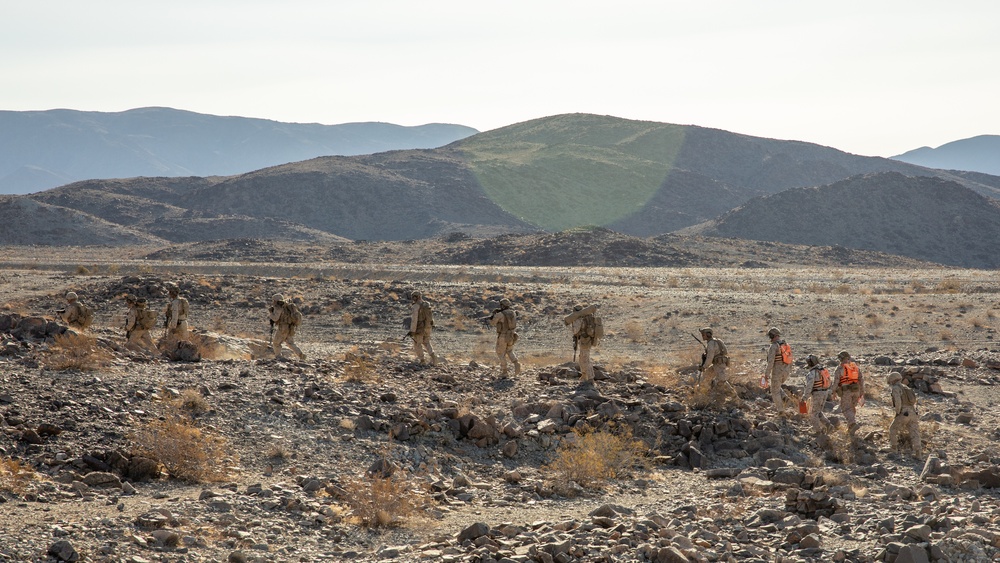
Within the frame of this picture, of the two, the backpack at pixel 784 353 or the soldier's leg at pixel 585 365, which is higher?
the backpack at pixel 784 353

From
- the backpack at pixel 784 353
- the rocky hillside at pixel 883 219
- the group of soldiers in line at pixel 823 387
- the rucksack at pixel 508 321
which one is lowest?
the group of soldiers in line at pixel 823 387

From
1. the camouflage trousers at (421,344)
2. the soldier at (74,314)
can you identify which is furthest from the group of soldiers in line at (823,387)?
the soldier at (74,314)

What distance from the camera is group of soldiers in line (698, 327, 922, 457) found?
12.7 metres

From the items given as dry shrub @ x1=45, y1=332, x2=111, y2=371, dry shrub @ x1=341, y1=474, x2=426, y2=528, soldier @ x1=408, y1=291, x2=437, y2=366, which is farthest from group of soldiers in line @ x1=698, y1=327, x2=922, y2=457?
dry shrub @ x1=45, y1=332, x2=111, y2=371

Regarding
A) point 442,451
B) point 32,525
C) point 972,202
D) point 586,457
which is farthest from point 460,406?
point 972,202

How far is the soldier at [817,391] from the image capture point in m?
13.5

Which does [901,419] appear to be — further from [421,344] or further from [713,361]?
[421,344]

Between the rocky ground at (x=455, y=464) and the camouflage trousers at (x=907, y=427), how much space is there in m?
0.19

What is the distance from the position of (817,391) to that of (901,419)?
4.09 feet

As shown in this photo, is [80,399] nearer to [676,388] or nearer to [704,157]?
[676,388]

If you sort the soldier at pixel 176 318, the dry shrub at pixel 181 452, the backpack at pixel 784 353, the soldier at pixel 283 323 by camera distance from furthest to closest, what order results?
1. the soldier at pixel 283 323
2. the soldier at pixel 176 318
3. the backpack at pixel 784 353
4. the dry shrub at pixel 181 452

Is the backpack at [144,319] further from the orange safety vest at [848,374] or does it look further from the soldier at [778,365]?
the orange safety vest at [848,374]

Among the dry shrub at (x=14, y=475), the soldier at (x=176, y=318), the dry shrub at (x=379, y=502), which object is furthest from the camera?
the soldier at (x=176, y=318)

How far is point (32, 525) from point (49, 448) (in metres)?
2.37
